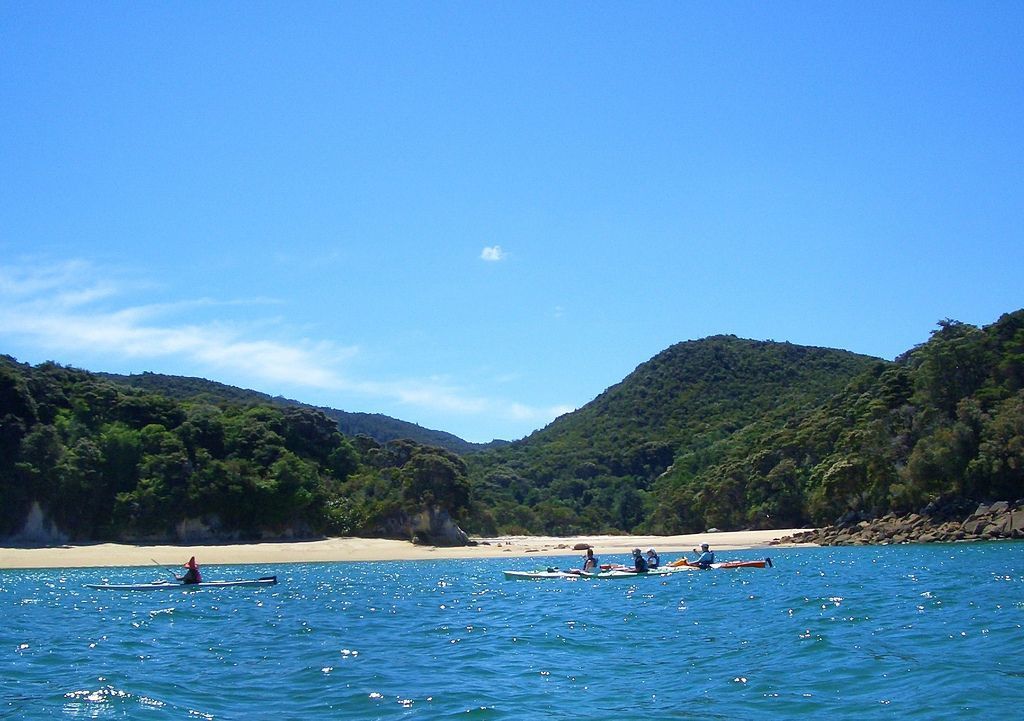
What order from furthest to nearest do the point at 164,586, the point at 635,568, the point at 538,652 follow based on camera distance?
the point at 635,568, the point at 164,586, the point at 538,652

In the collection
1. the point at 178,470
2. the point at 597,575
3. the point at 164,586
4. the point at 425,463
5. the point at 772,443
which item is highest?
the point at 772,443

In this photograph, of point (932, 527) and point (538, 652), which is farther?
point (932, 527)

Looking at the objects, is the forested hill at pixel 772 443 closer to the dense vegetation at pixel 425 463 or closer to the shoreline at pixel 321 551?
the dense vegetation at pixel 425 463

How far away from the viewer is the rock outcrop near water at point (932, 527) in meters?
50.0

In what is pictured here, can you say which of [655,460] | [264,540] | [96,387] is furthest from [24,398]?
[655,460]

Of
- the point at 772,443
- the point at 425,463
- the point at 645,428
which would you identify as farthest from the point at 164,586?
the point at 645,428

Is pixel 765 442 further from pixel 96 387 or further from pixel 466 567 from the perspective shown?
pixel 96 387

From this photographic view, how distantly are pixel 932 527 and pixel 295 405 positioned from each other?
68730 mm

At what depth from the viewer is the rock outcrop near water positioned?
1970 inches

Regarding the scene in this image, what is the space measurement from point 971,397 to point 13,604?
55.2 meters

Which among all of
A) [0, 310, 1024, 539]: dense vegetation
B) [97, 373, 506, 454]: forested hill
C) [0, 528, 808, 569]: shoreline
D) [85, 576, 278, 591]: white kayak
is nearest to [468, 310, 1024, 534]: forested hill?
[0, 310, 1024, 539]: dense vegetation

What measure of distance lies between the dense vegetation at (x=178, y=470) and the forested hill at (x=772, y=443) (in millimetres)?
18681

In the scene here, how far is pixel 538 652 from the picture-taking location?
653 inches

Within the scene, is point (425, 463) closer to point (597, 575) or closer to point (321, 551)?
point (321, 551)
